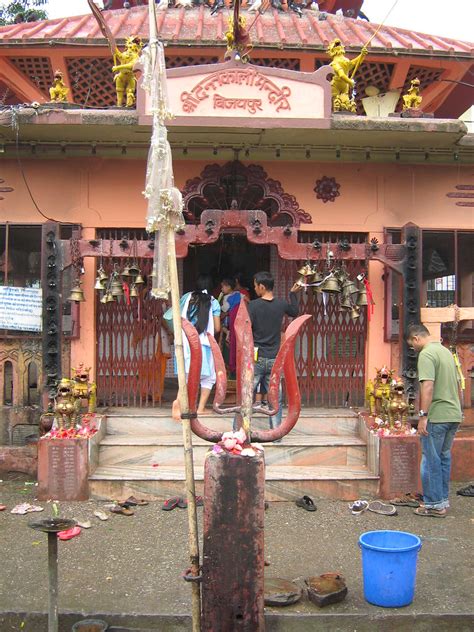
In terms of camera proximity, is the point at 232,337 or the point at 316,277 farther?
the point at 232,337

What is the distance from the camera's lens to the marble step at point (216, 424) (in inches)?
330

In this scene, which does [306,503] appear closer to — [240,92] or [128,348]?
[128,348]

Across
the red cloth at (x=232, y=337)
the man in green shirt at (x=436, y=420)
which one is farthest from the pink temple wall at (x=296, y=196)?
the man in green shirt at (x=436, y=420)

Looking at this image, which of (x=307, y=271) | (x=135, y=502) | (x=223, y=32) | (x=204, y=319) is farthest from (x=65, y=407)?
(x=223, y=32)

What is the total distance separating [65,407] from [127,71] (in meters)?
4.18

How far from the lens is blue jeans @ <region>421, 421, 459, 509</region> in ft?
22.5

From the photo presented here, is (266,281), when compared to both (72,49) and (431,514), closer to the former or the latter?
(431,514)

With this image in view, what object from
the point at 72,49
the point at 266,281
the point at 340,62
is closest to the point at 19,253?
the point at 72,49

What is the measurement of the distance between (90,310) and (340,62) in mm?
4494

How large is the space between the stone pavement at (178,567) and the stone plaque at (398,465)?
0.37 m

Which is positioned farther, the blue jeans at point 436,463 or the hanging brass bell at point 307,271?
the hanging brass bell at point 307,271

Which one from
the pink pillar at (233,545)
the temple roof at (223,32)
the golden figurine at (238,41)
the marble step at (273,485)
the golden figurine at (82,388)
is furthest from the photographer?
the temple roof at (223,32)

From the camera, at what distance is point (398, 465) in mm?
7438

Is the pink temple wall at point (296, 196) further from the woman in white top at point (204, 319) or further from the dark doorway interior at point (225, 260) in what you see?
Answer: the dark doorway interior at point (225, 260)
